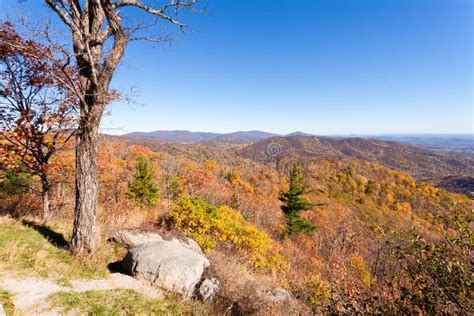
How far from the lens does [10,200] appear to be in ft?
29.4

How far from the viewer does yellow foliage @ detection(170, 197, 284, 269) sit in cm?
987

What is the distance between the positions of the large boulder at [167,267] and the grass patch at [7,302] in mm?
2047

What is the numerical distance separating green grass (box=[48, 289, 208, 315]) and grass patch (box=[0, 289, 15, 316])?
0.47 meters

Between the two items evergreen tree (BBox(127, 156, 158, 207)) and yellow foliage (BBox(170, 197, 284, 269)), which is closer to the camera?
yellow foliage (BBox(170, 197, 284, 269))

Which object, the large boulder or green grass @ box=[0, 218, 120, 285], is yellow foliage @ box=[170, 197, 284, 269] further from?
green grass @ box=[0, 218, 120, 285]

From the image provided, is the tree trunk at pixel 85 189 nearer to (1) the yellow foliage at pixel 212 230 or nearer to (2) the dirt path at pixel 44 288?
(2) the dirt path at pixel 44 288

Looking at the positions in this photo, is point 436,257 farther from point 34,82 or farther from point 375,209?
point 375,209

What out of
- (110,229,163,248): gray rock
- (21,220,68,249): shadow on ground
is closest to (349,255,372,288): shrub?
(110,229,163,248): gray rock

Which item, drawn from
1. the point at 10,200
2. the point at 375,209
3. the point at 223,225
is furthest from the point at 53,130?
the point at 375,209

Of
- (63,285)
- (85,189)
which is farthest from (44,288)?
(85,189)

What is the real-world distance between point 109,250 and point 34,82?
15.3 feet

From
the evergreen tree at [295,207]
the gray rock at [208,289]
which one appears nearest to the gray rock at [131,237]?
the gray rock at [208,289]

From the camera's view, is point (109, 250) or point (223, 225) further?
point (223, 225)

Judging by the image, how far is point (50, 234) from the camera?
690 cm
